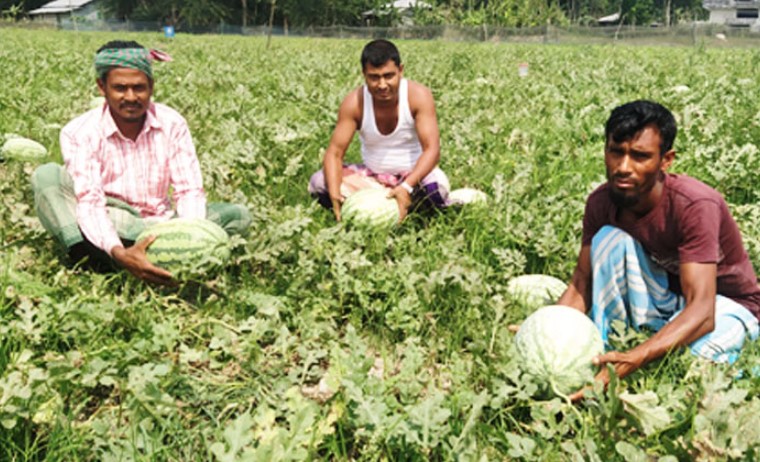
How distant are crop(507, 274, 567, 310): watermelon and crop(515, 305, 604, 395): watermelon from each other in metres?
0.57

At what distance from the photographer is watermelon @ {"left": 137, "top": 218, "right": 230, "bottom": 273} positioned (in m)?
3.67

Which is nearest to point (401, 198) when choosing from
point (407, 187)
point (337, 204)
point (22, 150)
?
Answer: point (407, 187)

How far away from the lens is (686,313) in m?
2.81

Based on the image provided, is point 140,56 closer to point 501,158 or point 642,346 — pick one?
point 642,346

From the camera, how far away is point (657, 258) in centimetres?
317

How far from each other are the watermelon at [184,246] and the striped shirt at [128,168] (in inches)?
9.5

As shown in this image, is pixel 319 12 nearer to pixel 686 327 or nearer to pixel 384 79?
pixel 384 79

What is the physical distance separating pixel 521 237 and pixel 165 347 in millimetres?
2142

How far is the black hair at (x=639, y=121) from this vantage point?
2.82 metres

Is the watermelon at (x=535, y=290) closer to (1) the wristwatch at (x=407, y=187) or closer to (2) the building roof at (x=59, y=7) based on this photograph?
(1) the wristwatch at (x=407, y=187)

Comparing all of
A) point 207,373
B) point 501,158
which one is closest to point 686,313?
point 207,373

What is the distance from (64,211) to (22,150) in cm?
233

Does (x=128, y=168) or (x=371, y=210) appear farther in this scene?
(x=371, y=210)

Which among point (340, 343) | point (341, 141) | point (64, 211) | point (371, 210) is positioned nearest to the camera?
point (340, 343)
